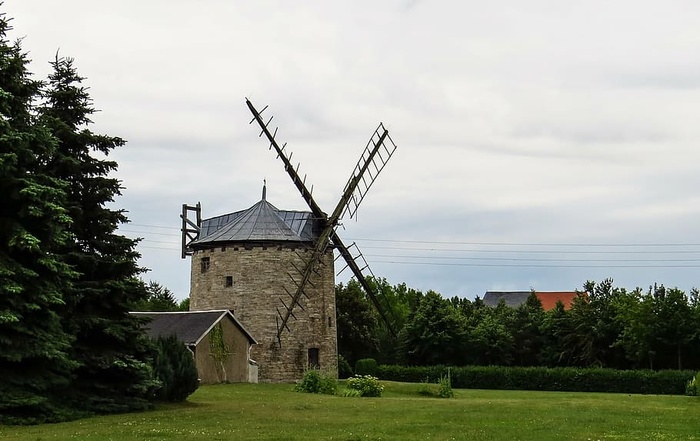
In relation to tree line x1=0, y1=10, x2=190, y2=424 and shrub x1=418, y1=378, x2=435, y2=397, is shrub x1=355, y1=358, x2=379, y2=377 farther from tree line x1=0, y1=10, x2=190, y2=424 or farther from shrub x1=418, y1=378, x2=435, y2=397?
tree line x1=0, y1=10, x2=190, y2=424

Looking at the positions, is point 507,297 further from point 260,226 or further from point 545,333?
point 260,226

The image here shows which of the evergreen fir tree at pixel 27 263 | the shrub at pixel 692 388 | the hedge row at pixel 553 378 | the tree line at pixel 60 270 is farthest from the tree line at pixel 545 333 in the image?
the evergreen fir tree at pixel 27 263

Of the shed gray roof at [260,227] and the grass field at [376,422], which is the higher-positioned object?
the shed gray roof at [260,227]

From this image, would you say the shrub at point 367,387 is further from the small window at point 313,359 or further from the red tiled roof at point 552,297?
the red tiled roof at point 552,297

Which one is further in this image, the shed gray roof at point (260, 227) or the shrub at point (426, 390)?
the shed gray roof at point (260, 227)

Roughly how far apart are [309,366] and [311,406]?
1984cm

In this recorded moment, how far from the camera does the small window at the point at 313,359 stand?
48369mm

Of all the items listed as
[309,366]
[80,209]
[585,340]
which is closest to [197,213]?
[309,366]

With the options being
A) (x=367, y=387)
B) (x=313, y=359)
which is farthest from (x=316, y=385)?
(x=313, y=359)

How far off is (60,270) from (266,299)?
26563 millimetres

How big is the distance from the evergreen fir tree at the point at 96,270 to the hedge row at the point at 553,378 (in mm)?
26561

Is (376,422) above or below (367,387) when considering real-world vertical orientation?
below

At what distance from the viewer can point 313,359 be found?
4856 centimetres

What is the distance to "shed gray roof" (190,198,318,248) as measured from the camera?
4816 centimetres
